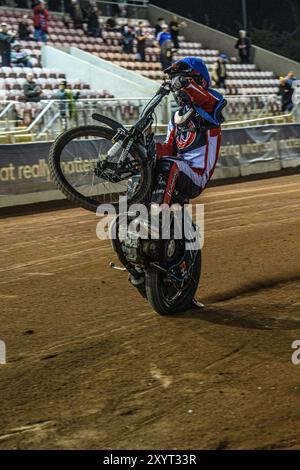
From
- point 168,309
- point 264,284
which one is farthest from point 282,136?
point 168,309

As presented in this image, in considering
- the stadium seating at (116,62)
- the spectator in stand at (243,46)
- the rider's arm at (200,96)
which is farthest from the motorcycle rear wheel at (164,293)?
the spectator in stand at (243,46)

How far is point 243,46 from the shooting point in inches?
1227

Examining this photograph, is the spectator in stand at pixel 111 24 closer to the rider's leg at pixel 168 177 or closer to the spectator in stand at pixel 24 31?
the spectator in stand at pixel 24 31

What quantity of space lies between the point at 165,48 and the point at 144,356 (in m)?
22.0

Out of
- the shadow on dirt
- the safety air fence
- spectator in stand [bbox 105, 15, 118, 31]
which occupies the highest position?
spectator in stand [bbox 105, 15, 118, 31]

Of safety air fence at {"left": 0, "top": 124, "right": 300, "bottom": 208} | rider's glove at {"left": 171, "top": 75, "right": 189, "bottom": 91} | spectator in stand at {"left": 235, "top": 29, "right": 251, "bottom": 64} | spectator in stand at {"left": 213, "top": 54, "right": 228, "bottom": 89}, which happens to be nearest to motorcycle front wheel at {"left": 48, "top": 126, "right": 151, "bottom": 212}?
rider's glove at {"left": 171, "top": 75, "right": 189, "bottom": 91}

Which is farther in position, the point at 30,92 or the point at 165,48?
the point at 165,48

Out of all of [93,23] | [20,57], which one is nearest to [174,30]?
[93,23]

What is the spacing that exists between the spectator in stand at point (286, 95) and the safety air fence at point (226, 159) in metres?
0.98

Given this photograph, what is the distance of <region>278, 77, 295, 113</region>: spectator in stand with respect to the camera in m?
22.3

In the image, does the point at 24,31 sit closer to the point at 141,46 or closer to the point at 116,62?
the point at 116,62

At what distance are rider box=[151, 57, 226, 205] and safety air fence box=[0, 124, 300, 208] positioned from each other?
844 centimetres

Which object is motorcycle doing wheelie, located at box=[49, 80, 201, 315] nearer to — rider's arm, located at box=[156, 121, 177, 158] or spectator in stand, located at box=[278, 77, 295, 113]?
rider's arm, located at box=[156, 121, 177, 158]
